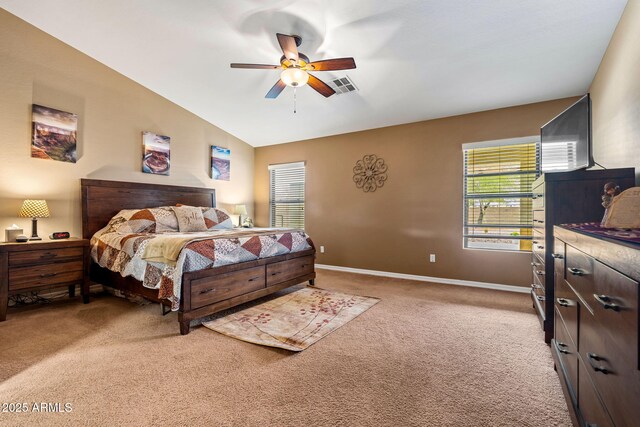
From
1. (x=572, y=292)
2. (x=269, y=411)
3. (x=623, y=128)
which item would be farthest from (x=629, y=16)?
(x=269, y=411)

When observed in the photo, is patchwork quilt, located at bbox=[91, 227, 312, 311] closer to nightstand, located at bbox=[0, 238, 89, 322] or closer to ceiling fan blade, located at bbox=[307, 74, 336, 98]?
nightstand, located at bbox=[0, 238, 89, 322]

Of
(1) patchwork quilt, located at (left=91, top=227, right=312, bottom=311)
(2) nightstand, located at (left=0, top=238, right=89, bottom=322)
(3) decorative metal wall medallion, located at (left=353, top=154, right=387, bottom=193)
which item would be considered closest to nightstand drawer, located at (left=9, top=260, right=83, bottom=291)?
(2) nightstand, located at (left=0, top=238, right=89, bottom=322)

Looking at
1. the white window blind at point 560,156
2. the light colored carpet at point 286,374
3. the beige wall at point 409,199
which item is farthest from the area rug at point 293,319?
the white window blind at point 560,156

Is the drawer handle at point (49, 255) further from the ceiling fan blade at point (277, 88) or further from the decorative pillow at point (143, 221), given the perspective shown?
the ceiling fan blade at point (277, 88)

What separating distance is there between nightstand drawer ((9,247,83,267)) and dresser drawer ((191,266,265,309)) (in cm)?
184

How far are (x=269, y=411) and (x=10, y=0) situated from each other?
4607 mm

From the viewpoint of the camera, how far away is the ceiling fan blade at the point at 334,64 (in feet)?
8.48

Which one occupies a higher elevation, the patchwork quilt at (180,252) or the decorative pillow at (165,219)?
the decorative pillow at (165,219)

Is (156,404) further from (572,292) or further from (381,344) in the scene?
(572,292)

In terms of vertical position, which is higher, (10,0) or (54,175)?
(10,0)

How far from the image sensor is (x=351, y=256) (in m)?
5.24

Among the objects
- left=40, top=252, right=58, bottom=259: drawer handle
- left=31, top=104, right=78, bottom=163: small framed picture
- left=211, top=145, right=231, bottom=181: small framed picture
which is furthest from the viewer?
left=211, top=145, right=231, bottom=181: small framed picture

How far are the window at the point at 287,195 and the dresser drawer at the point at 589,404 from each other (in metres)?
4.92

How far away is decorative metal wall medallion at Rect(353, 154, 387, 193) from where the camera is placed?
491 centimetres
